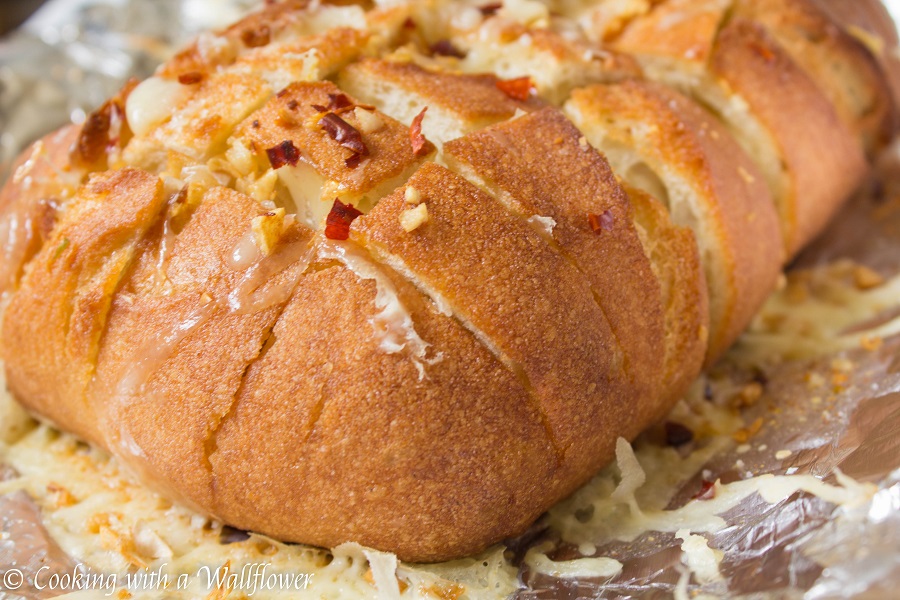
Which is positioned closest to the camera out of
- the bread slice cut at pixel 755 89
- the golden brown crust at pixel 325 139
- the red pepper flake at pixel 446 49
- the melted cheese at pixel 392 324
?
the melted cheese at pixel 392 324

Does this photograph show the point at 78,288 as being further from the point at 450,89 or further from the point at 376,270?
the point at 450,89

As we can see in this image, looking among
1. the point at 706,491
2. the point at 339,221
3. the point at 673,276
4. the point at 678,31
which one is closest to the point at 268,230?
the point at 339,221

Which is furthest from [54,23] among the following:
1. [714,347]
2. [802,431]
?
[802,431]

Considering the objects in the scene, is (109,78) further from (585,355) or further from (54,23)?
(585,355)

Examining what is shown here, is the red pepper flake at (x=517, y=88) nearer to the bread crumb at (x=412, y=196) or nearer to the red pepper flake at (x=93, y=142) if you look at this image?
the bread crumb at (x=412, y=196)

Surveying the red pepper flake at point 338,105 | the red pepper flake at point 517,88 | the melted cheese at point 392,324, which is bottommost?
the melted cheese at point 392,324

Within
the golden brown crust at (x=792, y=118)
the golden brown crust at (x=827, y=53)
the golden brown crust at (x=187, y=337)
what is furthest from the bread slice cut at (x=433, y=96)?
the golden brown crust at (x=827, y=53)

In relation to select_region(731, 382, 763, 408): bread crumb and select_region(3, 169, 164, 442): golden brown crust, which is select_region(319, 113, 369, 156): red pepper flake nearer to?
select_region(3, 169, 164, 442): golden brown crust
